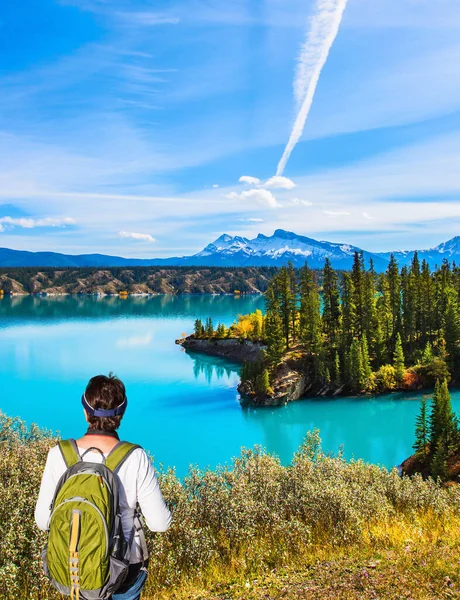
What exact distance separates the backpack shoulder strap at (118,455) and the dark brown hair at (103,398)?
0.82ft

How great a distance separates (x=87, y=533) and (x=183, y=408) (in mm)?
53985

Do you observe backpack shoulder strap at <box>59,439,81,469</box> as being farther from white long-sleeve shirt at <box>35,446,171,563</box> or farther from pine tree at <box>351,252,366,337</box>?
pine tree at <box>351,252,366,337</box>

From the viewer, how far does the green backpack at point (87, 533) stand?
398 cm

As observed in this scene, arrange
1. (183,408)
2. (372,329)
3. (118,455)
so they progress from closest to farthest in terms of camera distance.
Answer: (118,455) < (183,408) < (372,329)

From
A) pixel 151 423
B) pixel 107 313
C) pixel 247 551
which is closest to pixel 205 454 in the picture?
pixel 151 423

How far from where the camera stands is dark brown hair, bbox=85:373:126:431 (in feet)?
14.8

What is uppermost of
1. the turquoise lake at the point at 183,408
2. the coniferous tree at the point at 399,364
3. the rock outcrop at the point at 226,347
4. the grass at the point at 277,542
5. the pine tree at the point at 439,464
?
the grass at the point at 277,542

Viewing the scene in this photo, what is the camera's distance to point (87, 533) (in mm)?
3984

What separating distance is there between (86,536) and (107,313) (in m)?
183

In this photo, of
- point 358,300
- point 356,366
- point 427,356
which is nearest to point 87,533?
point 356,366

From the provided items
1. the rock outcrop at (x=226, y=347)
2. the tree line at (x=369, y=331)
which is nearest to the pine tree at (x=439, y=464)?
the tree line at (x=369, y=331)

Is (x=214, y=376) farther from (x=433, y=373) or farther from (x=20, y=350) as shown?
(x=20, y=350)

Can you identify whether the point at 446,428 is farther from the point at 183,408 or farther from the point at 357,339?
the point at 357,339

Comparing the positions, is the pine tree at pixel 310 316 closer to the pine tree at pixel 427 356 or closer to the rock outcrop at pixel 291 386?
the rock outcrop at pixel 291 386
